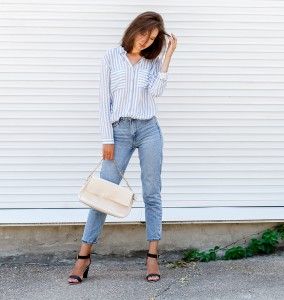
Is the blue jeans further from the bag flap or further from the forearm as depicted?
the forearm

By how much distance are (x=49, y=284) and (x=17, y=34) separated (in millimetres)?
1894

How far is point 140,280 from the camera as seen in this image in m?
4.71

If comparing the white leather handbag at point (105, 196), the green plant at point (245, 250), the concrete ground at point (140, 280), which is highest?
the white leather handbag at point (105, 196)

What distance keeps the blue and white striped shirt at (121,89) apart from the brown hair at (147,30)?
0.07m

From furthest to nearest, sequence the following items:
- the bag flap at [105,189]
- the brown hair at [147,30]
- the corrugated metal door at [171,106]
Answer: the corrugated metal door at [171,106] < the bag flap at [105,189] < the brown hair at [147,30]

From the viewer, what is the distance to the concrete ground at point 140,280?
444 centimetres

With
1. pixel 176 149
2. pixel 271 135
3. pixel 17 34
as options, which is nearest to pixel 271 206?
pixel 271 135

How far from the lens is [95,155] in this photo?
5098 mm

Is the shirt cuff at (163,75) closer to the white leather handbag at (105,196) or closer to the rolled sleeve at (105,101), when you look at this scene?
the rolled sleeve at (105,101)

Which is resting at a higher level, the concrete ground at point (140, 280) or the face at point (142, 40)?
the face at point (142, 40)

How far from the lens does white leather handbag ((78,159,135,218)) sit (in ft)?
14.3

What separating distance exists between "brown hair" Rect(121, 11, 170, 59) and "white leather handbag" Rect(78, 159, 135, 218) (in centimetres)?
92

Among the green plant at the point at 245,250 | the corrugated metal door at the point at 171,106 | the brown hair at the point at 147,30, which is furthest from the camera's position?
the green plant at the point at 245,250

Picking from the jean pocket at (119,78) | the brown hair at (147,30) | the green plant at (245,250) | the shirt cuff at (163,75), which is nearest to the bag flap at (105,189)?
the jean pocket at (119,78)
